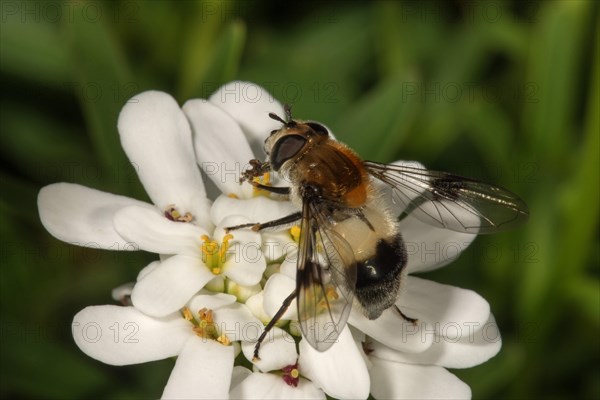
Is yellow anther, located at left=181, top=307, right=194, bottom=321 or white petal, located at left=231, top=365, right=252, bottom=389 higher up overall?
yellow anther, located at left=181, top=307, right=194, bottom=321

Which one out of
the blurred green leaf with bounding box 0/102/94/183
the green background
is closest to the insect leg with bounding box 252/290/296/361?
the green background

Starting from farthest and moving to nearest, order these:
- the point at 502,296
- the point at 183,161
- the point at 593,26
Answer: the point at 593,26, the point at 502,296, the point at 183,161

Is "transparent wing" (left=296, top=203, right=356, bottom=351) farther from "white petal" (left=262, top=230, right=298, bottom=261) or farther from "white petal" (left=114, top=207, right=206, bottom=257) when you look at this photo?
"white petal" (left=114, top=207, right=206, bottom=257)

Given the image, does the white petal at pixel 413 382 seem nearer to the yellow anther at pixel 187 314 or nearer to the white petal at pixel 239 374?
the white petal at pixel 239 374

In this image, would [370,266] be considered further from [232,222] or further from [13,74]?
[13,74]

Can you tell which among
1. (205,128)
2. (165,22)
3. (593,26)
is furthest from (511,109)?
(205,128)

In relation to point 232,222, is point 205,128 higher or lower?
higher

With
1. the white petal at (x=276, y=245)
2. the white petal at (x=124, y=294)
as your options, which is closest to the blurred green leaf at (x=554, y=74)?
the white petal at (x=276, y=245)
